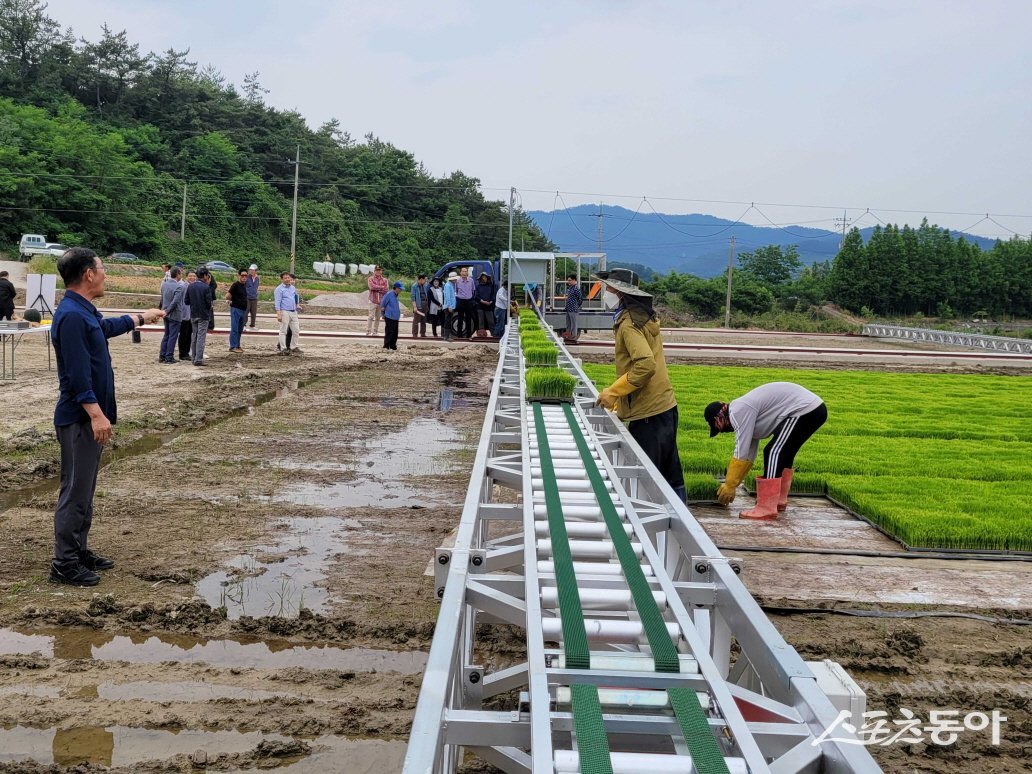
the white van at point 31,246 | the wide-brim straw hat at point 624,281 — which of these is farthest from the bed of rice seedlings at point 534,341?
the white van at point 31,246

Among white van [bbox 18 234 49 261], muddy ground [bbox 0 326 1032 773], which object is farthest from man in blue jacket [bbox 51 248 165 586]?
white van [bbox 18 234 49 261]

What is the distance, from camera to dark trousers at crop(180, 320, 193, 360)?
16141 millimetres

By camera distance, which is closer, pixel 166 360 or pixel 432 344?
pixel 166 360

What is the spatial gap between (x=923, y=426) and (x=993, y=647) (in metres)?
7.58

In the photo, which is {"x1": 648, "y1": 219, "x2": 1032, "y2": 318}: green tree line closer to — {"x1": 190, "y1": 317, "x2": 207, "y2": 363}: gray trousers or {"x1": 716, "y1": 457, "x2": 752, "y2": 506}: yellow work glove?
{"x1": 190, "y1": 317, "x2": 207, "y2": 363}: gray trousers

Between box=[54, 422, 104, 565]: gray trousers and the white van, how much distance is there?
153 feet

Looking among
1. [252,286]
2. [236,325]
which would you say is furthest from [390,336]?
[252,286]

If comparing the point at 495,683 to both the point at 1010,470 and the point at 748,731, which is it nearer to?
the point at 748,731

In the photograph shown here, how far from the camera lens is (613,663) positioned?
2635 millimetres

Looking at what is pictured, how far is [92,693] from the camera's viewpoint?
12.7 feet

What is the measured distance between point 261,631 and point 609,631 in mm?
2322

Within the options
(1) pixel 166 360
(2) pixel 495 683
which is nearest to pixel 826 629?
(2) pixel 495 683

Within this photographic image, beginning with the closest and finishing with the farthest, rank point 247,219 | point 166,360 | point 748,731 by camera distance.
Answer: point 748,731, point 166,360, point 247,219

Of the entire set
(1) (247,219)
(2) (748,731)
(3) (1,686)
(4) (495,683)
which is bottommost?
(3) (1,686)
